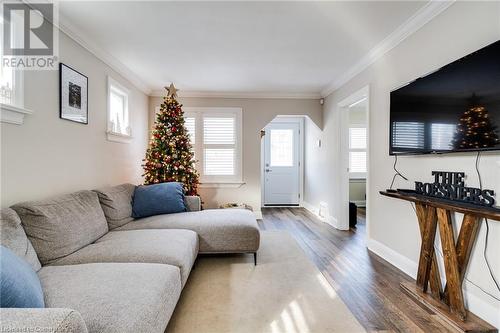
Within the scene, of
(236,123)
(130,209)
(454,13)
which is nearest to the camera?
(454,13)

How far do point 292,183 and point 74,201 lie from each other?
5044 mm

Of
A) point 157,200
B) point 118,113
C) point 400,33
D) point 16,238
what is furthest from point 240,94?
point 16,238

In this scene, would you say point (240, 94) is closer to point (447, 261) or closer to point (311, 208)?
point (311, 208)

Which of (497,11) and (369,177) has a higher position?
(497,11)

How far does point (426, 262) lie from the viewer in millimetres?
2135

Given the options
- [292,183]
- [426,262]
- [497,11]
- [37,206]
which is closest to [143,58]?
[37,206]

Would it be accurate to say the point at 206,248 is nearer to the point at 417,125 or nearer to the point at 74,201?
the point at 74,201

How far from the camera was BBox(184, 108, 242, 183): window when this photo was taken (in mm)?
4934

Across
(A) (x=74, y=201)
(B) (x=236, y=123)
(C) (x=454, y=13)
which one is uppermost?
(C) (x=454, y=13)

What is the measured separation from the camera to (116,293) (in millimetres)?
1292

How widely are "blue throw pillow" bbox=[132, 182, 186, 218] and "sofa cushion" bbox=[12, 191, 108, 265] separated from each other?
71 centimetres

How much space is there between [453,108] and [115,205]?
10.4 feet

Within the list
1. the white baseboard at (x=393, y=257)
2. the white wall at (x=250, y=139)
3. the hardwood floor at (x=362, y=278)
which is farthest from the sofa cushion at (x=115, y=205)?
the white baseboard at (x=393, y=257)

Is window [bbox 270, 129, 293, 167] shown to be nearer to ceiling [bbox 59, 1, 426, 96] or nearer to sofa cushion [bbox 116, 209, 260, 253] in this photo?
ceiling [bbox 59, 1, 426, 96]
